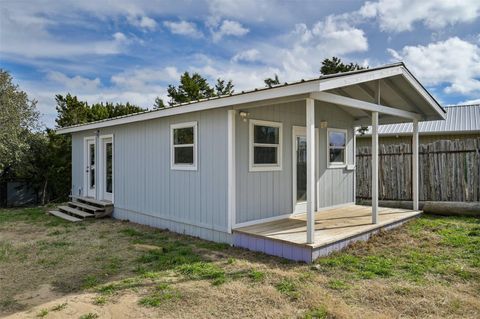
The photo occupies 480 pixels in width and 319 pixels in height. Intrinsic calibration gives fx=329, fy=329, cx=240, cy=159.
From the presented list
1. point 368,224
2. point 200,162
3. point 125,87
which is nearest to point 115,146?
point 200,162

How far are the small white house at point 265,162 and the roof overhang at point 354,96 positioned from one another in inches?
0.8

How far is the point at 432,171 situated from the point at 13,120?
44.6 feet

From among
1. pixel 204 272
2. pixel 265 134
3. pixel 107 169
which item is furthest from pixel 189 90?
pixel 204 272

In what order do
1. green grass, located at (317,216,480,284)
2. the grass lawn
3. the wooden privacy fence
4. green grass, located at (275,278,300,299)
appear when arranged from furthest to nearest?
the wooden privacy fence
green grass, located at (317,216,480,284)
green grass, located at (275,278,300,299)
the grass lawn

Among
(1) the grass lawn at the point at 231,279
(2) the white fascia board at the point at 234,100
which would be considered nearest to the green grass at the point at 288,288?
(1) the grass lawn at the point at 231,279

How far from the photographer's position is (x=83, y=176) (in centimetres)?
1032

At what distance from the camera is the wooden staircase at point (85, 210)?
8781mm

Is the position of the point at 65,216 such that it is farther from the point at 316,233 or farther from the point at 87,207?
the point at 316,233

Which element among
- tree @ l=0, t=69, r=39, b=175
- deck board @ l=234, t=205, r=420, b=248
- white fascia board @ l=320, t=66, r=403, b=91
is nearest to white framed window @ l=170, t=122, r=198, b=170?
deck board @ l=234, t=205, r=420, b=248

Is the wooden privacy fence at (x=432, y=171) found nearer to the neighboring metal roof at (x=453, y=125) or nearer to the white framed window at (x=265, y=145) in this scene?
the white framed window at (x=265, y=145)

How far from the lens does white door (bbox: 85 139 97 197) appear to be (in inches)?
395

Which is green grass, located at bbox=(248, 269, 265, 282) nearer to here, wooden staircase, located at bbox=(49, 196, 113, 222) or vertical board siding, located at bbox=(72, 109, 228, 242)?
vertical board siding, located at bbox=(72, 109, 228, 242)

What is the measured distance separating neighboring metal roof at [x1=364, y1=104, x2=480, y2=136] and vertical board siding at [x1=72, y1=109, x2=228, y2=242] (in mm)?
11667

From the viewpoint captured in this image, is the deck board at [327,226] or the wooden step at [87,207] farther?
the wooden step at [87,207]
